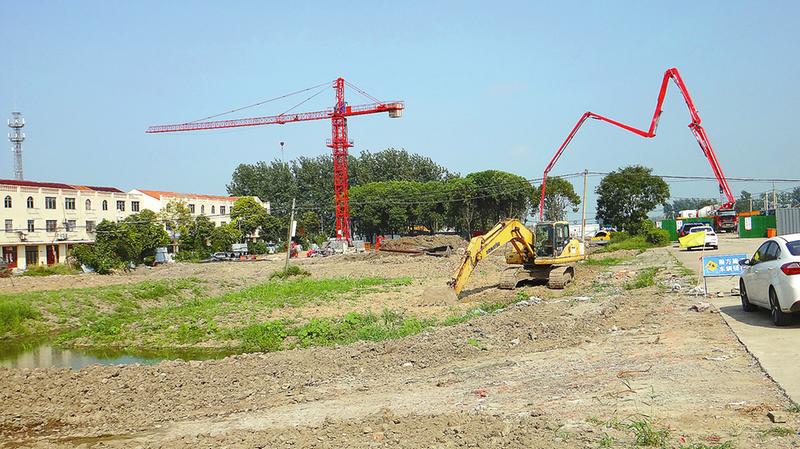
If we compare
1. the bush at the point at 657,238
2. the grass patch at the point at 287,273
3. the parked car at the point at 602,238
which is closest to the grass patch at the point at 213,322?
the grass patch at the point at 287,273

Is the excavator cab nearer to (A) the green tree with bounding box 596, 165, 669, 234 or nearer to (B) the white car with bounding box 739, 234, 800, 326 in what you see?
(B) the white car with bounding box 739, 234, 800, 326

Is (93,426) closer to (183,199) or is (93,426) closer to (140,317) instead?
(140,317)

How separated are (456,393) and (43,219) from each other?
7386 centimetres

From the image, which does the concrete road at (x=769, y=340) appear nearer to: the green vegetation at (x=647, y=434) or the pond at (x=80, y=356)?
the green vegetation at (x=647, y=434)

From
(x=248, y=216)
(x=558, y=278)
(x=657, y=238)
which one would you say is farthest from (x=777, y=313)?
(x=248, y=216)

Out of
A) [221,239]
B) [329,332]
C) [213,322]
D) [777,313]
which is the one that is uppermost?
[221,239]

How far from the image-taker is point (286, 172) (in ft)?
424

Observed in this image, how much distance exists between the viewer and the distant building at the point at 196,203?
92750mm

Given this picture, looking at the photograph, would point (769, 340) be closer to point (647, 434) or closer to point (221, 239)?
point (647, 434)

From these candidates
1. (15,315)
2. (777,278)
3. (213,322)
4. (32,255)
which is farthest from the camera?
(32,255)

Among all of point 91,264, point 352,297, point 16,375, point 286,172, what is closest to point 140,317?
point 352,297

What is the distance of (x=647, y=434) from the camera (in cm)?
747

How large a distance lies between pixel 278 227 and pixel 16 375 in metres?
86.9

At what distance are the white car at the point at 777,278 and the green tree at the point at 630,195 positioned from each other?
5981 cm
